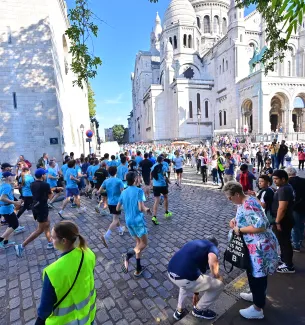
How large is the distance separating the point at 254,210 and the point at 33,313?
3.33 m

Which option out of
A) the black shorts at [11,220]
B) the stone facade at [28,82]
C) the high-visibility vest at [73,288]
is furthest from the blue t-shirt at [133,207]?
the stone facade at [28,82]

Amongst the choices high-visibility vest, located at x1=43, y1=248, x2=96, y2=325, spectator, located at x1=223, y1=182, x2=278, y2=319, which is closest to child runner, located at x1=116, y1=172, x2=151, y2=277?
spectator, located at x1=223, y1=182, x2=278, y2=319

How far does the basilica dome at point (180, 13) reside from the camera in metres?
48.3

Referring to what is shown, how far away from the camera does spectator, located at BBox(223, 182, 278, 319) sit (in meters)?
2.42

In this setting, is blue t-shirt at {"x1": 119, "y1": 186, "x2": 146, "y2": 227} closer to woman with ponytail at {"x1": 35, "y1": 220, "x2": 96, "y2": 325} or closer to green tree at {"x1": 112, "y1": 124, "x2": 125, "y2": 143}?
woman with ponytail at {"x1": 35, "y1": 220, "x2": 96, "y2": 325}

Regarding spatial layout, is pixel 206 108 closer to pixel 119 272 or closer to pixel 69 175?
pixel 69 175

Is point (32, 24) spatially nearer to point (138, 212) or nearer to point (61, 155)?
point (61, 155)

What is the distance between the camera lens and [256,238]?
8.03 ft

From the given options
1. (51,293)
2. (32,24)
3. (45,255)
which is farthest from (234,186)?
(32,24)

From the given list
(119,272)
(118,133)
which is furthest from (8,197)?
(118,133)

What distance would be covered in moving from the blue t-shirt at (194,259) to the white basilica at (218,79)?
30.9m

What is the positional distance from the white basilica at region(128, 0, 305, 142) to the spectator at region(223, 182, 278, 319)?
30507 millimetres

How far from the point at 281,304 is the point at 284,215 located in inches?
49.0

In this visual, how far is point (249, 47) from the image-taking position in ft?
129
